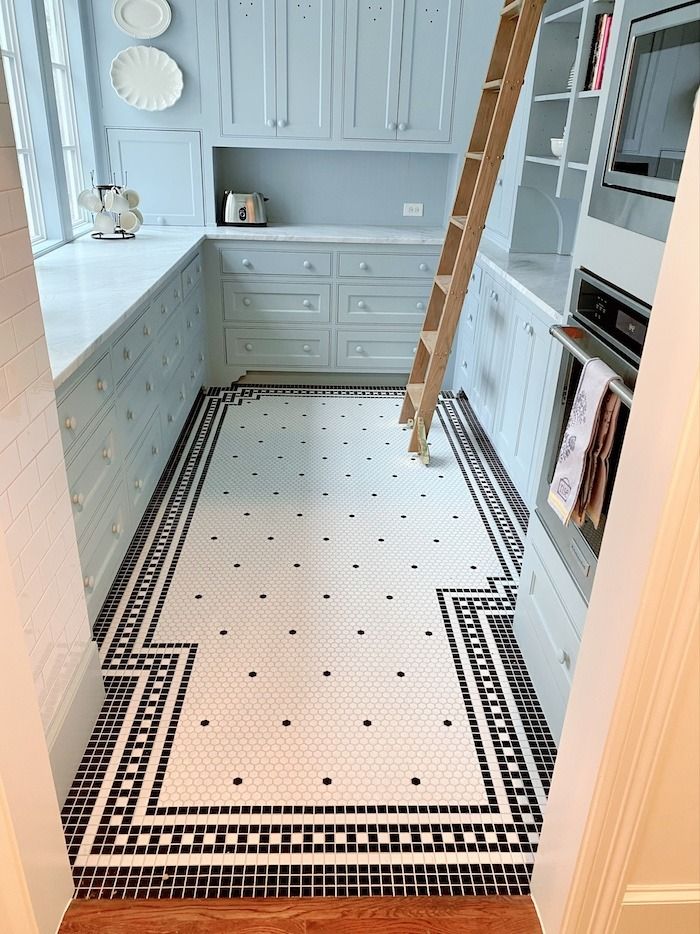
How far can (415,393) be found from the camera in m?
3.68

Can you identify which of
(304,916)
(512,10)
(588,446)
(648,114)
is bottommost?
(304,916)

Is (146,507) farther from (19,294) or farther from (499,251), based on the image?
(499,251)

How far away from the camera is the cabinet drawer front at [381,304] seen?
4.29 m

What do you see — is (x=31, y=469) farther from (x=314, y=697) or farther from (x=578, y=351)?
(x=578, y=351)

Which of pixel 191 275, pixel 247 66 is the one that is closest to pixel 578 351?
pixel 191 275

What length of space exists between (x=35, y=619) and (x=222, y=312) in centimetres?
298

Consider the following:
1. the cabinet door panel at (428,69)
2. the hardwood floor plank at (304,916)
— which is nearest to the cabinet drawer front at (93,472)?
the hardwood floor plank at (304,916)

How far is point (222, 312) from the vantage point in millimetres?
4277

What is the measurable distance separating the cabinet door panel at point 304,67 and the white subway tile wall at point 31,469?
115 inches

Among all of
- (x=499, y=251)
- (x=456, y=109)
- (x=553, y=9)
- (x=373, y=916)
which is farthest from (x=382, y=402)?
(x=373, y=916)

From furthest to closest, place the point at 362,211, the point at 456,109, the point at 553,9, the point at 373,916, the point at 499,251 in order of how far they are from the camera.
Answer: the point at 362,211 → the point at 456,109 → the point at 499,251 → the point at 553,9 → the point at 373,916

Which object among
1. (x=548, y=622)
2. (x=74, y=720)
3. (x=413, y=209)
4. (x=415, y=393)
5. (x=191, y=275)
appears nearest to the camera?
(x=74, y=720)

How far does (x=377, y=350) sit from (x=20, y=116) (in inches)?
86.0

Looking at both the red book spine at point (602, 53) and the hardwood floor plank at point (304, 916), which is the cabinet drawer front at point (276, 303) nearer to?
the red book spine at point (602, 53)
